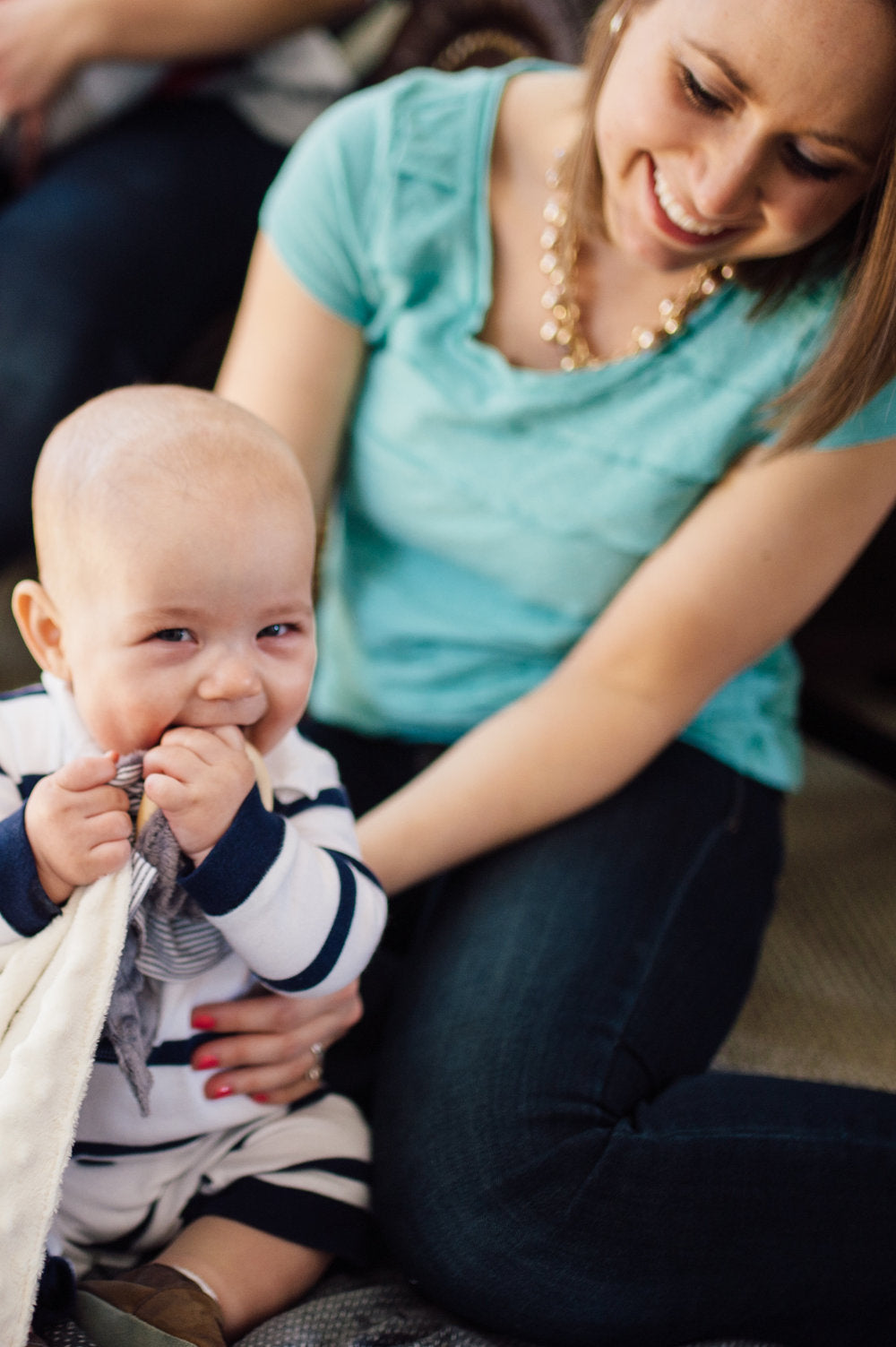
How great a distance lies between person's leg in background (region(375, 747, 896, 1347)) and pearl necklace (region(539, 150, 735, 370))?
0.43m

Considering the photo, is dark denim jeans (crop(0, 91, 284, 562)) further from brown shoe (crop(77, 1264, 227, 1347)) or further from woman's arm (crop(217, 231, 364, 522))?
brown shoe (crop(77, 1264, 227, 1347))

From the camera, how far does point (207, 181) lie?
1188 millimetres

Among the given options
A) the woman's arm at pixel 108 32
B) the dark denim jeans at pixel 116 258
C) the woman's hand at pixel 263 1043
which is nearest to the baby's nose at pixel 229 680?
the woman's hand at pixel 263 1043

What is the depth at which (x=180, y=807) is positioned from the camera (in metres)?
0.58

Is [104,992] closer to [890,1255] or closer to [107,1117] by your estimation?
[107,1117]

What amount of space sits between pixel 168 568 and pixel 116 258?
0.66m

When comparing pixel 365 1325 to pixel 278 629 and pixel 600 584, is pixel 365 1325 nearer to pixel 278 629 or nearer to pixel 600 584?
pixel 278 629

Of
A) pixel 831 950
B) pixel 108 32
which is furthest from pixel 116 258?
pixel 831 950

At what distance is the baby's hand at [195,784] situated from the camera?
578 mm

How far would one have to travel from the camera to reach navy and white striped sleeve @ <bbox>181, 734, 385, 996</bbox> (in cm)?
59

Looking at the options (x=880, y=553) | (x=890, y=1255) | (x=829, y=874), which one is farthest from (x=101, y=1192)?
(x=880, y=553)

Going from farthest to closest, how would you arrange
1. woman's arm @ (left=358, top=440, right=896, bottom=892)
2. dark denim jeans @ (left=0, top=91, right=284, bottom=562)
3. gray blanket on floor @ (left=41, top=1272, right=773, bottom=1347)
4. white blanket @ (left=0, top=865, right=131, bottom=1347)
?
dark denim jeans @ (left=0, top=91, right=284, bottom=562), woman's arm @ (left=358, top=440, right=896, bottom=892), gray blanket on floor @ (left=41, top=1272, right=773, bottom=1347), white blanket @ (left=0, top=865, right=131, bottom=1347)

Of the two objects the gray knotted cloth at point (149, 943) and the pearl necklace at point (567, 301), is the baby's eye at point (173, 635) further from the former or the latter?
the pearl necklace at point (567, 301)

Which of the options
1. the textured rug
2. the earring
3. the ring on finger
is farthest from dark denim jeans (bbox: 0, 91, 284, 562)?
the textured rug
